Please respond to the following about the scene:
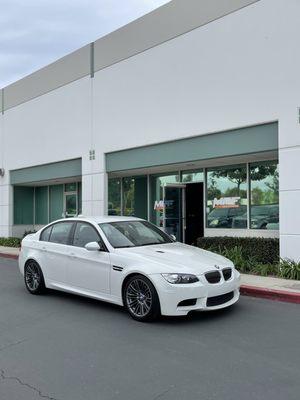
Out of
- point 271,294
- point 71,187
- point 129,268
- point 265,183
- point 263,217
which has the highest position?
point 71,187

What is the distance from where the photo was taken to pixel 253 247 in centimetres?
1184

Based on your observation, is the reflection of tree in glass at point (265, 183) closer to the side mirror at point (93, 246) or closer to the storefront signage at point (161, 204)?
the storefront signage at point (161, 204)

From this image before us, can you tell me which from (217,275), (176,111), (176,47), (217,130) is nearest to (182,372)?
(217,275)

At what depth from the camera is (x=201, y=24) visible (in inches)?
500

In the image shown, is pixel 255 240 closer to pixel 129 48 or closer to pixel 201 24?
pixel 201 24

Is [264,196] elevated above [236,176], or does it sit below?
below

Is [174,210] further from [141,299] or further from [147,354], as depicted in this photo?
[147,354]

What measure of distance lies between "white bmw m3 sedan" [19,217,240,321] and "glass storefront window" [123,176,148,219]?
7800 mm

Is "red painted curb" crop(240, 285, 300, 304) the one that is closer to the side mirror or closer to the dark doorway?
the side mirror

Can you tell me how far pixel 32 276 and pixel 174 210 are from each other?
6.88m

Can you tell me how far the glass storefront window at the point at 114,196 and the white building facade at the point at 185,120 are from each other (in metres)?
0.04

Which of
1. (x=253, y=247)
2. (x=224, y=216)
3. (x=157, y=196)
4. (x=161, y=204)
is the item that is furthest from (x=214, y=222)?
(x=157, y=196)

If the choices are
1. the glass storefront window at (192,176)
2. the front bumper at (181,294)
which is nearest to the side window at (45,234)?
the front bumper at (181,294)

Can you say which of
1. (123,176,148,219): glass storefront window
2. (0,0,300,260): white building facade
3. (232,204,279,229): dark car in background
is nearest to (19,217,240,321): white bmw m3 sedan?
(0,0,300,260): white building facade
